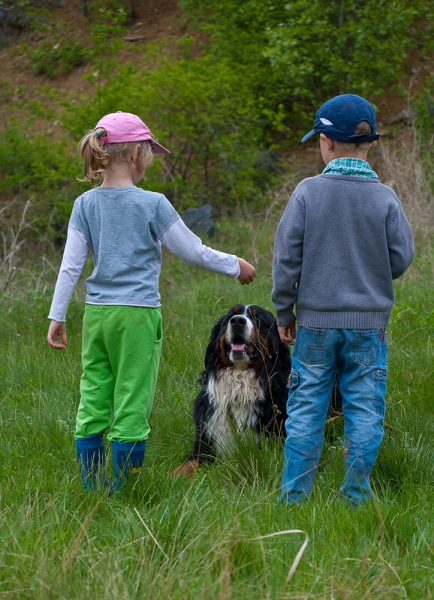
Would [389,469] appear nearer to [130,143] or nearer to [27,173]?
[130,143]

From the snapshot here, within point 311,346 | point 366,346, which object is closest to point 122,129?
point 311,346

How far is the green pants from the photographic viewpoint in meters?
3.74

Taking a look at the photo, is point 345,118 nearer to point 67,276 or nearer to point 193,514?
point 67,276

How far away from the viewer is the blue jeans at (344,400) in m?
3.62

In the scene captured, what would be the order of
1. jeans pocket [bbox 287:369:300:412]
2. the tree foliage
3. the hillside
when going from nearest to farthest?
jeans pocket [bbox 287:369:300:412], the tree foliage, the hillside

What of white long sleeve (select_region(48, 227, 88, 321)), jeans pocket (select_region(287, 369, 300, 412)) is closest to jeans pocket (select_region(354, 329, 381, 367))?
jeans pocket (select_region(287, 369, 300, 412))

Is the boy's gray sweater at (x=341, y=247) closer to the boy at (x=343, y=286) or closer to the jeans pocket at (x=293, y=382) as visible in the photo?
the boy at (x=343, y=286)

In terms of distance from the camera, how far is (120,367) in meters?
3.78

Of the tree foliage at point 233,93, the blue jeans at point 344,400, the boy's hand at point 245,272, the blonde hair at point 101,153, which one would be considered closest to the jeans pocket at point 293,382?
the blue jeans at point 344,400

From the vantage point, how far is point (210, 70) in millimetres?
13195

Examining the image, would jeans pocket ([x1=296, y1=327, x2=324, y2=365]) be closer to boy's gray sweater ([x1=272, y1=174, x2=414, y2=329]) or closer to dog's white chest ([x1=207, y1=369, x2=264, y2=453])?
boy's gray sweater ([x1=272, y1=174, x2=414, y2=329])

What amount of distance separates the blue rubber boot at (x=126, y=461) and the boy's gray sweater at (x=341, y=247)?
97 centimetres

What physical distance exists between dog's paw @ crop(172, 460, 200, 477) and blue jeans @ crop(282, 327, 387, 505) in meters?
0.72

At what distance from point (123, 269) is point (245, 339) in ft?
3.78
